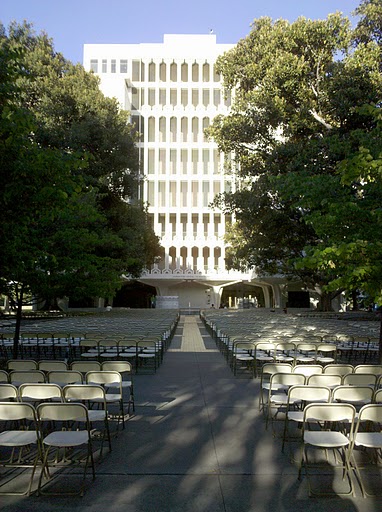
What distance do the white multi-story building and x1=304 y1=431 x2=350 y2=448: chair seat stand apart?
57.2 metres

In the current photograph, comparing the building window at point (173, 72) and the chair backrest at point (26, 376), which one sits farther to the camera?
the building window at point (173, 72)

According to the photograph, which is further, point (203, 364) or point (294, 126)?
point (294, 126)

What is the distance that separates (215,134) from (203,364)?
1614 cm

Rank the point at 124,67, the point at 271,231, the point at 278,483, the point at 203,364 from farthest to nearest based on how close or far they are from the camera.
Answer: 1. the point at 124,67
2. the point at 271,231
3. the point at 203,364
4. the point at 278,483

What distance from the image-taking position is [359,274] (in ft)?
24.7

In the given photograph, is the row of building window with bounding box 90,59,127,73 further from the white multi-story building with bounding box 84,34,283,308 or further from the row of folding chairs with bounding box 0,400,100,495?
the row of folding chairs with bounding box 0,400,100,495

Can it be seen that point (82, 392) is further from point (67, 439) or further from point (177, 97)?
point (177, 97)

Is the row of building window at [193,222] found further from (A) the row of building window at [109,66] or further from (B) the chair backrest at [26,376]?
(B) the chair backrest at [26,376]

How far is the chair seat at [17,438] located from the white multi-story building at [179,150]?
57316mm

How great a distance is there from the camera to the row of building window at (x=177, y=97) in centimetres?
6297

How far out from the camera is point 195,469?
444 cm

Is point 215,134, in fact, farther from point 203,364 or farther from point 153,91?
point 153,91

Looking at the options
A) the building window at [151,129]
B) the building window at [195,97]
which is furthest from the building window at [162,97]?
the building window at [195,97]

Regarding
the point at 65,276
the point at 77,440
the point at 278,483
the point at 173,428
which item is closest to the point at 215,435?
the point at 173,428
